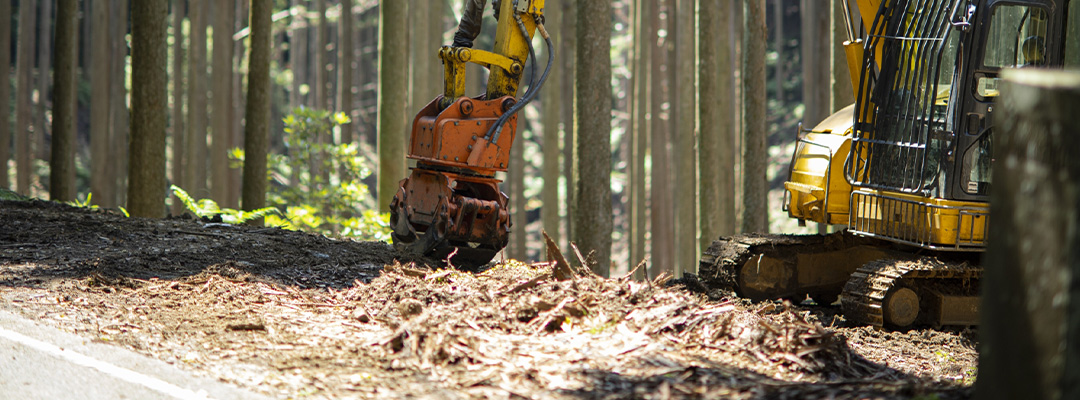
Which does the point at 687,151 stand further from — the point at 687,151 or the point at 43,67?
the point at 43,67

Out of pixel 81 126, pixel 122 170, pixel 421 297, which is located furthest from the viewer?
pixel 81 126

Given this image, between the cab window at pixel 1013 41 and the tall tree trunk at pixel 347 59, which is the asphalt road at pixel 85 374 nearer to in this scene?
the cab window at pixel 1013 41

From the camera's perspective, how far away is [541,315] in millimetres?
5301

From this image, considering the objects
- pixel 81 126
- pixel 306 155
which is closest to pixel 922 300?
pixel 306 155

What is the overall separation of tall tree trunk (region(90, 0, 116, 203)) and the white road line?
1780 centimetres

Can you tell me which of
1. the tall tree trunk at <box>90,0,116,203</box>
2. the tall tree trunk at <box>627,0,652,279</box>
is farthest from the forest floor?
the tall tree trunk at <box>90,0,116,203</box>

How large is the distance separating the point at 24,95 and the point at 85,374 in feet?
75.3

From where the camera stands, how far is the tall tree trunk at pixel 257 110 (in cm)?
1170

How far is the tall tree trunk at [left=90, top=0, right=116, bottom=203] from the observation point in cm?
2178

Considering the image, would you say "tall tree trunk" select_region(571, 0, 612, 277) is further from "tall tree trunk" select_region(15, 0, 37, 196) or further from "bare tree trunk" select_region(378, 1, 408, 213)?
"tall tree trunk" select_region(15, 0, 37, 196)

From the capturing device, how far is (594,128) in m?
9.91

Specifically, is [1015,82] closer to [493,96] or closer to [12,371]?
[12,371]

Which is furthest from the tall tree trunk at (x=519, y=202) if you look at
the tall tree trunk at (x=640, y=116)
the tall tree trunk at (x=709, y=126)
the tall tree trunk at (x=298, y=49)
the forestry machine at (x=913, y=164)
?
the tall tree trunk at (x=298, y=49)

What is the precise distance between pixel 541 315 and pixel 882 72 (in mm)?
4154
